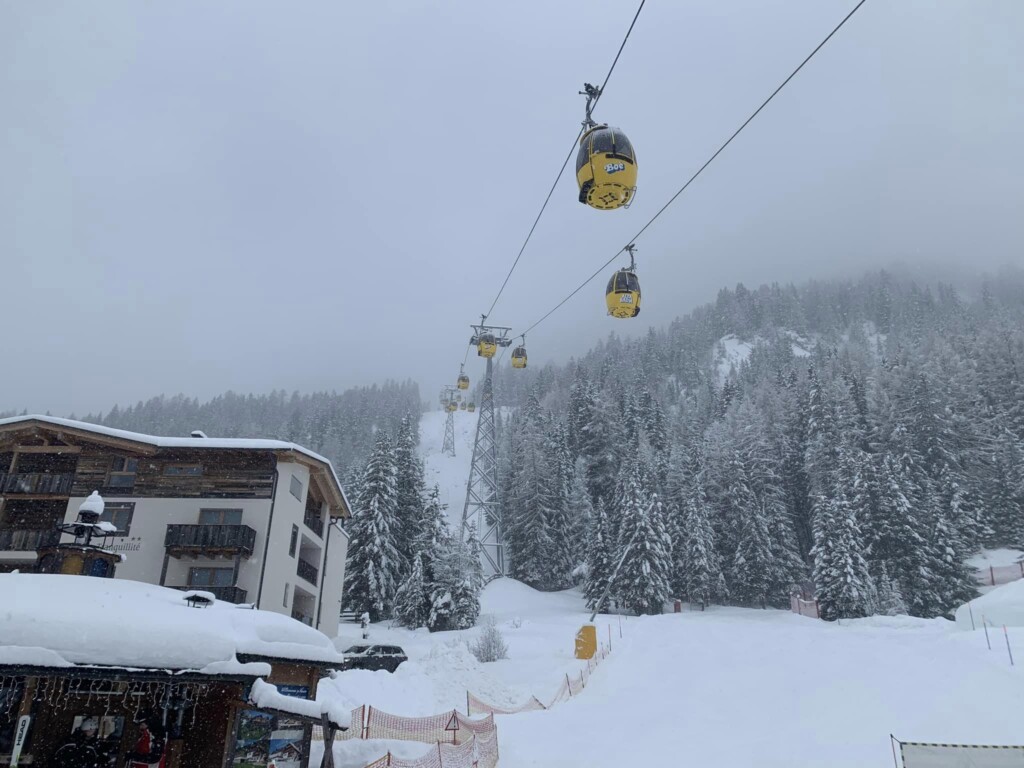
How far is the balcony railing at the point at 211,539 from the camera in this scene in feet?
92.9

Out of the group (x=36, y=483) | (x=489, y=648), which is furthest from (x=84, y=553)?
(x=36, y=483)

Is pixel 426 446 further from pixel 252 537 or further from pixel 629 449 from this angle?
pixel 252 537

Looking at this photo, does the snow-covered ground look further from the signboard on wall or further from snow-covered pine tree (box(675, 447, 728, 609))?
snow-covered pine tree (box(675, 447, 728, 609))

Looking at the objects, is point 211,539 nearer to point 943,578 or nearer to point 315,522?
point 315,522

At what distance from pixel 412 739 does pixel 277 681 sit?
6.15 metres

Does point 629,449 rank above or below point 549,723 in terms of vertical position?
above

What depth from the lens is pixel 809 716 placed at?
19188mm

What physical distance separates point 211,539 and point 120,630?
20013 millimetres

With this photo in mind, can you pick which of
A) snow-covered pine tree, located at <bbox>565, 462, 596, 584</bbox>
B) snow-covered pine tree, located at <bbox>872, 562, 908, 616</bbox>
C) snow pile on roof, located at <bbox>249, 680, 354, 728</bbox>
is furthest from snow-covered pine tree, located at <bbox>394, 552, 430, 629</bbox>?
snow pile on roof, located at <bbox>249, 680, 354, 728</bbox>

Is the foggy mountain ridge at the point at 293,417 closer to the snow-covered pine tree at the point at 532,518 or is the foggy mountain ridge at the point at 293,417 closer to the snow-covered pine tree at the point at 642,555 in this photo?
the snow-covered pine tree at the point at 532,518

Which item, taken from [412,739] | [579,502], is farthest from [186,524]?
[579,502]

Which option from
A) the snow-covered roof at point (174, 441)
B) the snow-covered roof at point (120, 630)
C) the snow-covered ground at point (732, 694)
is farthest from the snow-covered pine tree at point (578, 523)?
the snow-covered roof at point (120, 630)

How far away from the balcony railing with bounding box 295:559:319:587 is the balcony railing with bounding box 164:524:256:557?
16.8ft

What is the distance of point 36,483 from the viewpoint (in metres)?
30.7
